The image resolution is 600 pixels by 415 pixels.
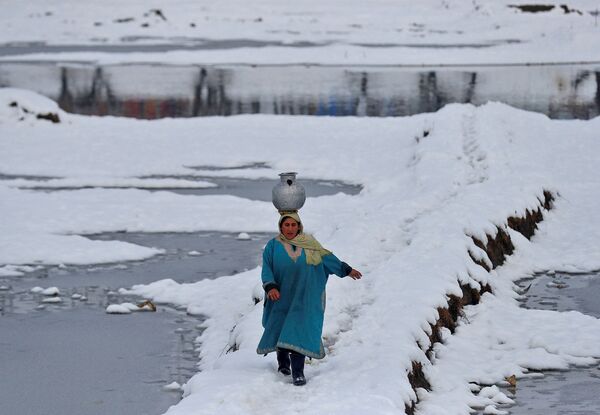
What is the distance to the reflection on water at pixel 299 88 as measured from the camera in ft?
110

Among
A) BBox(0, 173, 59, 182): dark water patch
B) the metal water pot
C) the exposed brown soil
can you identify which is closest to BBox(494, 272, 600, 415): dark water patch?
the exposed brown soil

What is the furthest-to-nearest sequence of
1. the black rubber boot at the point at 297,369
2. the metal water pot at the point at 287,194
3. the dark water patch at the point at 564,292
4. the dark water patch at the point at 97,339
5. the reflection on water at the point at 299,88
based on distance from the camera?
the reflection on water at the point at 299,88 < the dark water patch at the point at 564,292 < the dark water patch at the point at 97,339 < the black rubber boot at the point at 297,369 < the metal water pot at the point at 287,194

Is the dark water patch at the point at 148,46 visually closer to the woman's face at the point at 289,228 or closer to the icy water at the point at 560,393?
the icy water at the point at 560,393

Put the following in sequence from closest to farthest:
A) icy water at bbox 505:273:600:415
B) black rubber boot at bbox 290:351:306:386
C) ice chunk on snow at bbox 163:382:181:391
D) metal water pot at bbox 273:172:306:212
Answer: metal water pot at bbox 273:172:306:212, black rubber boot at bbox 290:351:306:386, icy water at bbox 505:273:600:415, ice chunk on snow at bbox 163:382:181:391

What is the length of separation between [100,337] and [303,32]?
63.2 meters

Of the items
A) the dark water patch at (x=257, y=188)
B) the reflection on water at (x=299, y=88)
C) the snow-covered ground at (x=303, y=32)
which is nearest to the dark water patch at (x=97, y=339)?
the dark water patch at (x=257, y=188)

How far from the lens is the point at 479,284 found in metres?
12.0

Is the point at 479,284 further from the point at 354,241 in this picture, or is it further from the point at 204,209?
the point at 204,209

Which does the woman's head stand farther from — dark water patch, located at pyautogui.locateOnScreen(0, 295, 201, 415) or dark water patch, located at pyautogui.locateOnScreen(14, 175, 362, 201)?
dark water patch, located at pyautogui.locateOnScreen(14, 175, 362, 201)

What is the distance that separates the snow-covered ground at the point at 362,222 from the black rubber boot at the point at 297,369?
98mm

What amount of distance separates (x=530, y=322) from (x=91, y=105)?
2577 cm

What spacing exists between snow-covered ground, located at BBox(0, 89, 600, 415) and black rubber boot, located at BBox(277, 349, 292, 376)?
14 cm

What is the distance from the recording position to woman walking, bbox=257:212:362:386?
8.24 meters

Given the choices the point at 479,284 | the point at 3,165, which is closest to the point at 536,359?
the point at 479,284
